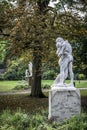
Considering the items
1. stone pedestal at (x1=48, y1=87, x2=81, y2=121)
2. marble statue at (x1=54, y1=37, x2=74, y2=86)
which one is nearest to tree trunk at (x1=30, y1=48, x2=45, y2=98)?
marble statue at (x1=54, y1=37, x2=74, y2=86)

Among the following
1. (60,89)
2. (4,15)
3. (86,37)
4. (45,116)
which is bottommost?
(45,116)

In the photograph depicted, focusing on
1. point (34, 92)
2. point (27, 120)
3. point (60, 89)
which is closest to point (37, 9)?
point (34, 92)

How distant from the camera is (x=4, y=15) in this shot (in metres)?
16.0

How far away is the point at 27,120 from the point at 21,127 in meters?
0.73

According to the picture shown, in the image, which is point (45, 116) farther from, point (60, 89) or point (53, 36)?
point (53, 36)

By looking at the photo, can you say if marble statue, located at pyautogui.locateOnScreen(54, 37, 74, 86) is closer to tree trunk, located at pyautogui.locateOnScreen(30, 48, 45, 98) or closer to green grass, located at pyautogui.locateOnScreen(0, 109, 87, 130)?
green grass, located at pyautogui.locateOnScreen(0, 109, 87, 130)

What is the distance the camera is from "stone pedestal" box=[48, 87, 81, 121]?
11.7 m

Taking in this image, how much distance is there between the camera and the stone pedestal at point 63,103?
11.7m

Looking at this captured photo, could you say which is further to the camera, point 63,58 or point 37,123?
point 63,58

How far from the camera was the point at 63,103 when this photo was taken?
11.8m

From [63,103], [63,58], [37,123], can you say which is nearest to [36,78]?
[63,58]

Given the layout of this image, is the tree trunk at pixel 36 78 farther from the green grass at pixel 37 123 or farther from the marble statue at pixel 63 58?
the green grass at pixel 37 123

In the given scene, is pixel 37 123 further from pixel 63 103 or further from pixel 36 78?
pixel 36 78

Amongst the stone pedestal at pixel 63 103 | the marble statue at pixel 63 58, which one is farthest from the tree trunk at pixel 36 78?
the stone pedestal at pixel 63 103
